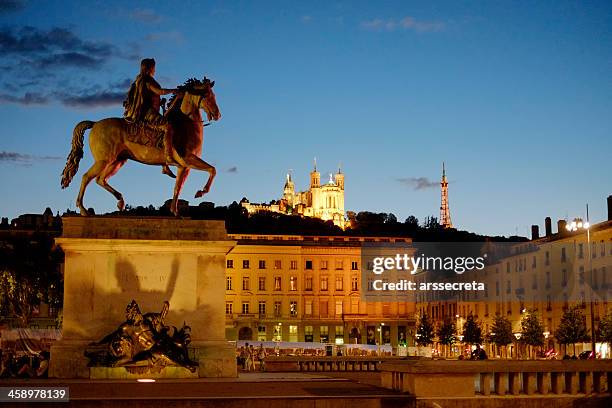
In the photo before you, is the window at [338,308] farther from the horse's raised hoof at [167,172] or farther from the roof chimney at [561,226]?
the horse's raised hoof at [167,172]

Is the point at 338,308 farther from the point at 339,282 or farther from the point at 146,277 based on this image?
the point at 146,277

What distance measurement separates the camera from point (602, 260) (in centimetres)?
9106

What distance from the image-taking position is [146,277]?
23.8m

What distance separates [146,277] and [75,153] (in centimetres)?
397

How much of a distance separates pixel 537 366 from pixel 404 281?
131 metres

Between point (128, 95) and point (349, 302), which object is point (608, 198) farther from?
point (128, 95)

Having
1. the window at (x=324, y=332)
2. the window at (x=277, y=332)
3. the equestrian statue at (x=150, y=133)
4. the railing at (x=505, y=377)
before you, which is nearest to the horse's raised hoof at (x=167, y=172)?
the equestrian statue at (x=150, y=133)

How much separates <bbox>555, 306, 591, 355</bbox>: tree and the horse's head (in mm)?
60816

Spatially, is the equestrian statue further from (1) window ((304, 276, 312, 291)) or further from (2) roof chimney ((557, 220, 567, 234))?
(1) window ((304, 276, 312, 291))

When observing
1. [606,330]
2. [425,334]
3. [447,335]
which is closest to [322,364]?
[606,330]

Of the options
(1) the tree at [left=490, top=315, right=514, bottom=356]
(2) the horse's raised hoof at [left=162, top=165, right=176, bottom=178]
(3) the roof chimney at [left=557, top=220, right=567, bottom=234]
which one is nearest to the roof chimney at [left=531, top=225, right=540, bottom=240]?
(3) the roof chimney at [left=557, top=220, right=567, bottom=234]

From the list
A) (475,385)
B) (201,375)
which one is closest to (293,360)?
(201,375)

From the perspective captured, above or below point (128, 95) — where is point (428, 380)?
below

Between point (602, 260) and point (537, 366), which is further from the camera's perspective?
point (602, 260)
